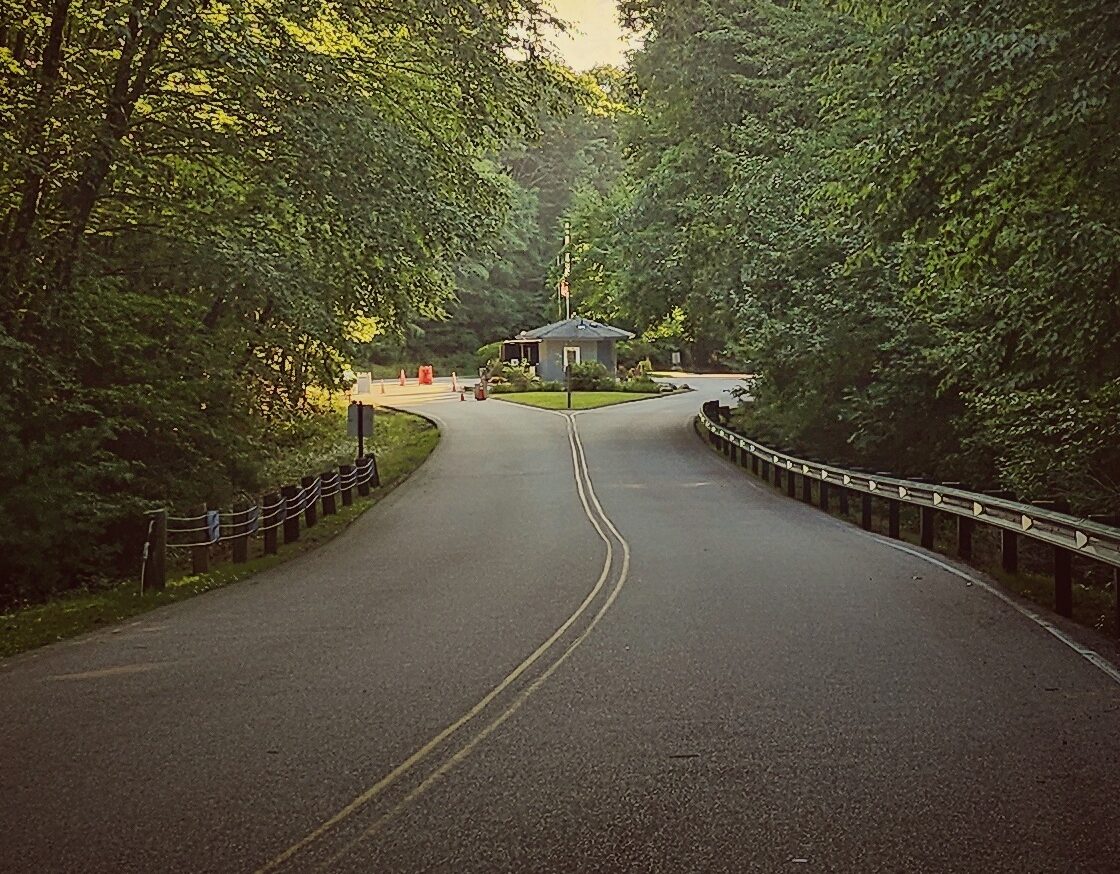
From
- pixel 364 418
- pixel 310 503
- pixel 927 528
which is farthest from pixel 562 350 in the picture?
pixel 927 528

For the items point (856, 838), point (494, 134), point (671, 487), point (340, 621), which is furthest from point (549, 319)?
point (856, 838)

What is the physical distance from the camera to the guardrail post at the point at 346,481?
25016 mm

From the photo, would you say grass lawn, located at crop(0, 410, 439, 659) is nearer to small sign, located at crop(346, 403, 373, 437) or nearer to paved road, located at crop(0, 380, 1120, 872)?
paved road, located at crop(0, 380, 1120, 872)

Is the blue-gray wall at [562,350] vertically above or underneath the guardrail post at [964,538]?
above

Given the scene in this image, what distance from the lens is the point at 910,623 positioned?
1105cm

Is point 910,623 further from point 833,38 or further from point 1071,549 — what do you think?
point 833,38

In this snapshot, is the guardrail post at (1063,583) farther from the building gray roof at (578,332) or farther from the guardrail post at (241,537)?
the building gray roof at (578,332)

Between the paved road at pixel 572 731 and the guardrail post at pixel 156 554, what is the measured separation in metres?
0.78

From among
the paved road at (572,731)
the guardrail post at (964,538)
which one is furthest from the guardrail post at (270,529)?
the guardrail post at (964,538)

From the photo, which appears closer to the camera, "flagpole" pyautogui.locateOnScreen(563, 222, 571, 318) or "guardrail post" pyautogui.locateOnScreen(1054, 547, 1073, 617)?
"guardrail post" pyautogui.locateOnScreen(1054, 547, 1073, 617)

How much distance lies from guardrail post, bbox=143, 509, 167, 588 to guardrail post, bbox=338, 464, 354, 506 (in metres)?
9.74

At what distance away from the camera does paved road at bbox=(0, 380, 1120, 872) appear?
538 cm

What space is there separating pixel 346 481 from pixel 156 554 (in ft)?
35.4

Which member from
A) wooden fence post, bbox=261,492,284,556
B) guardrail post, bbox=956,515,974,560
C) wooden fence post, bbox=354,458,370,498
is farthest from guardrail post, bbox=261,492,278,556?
guardrail post, bbox=956,515,974,560
